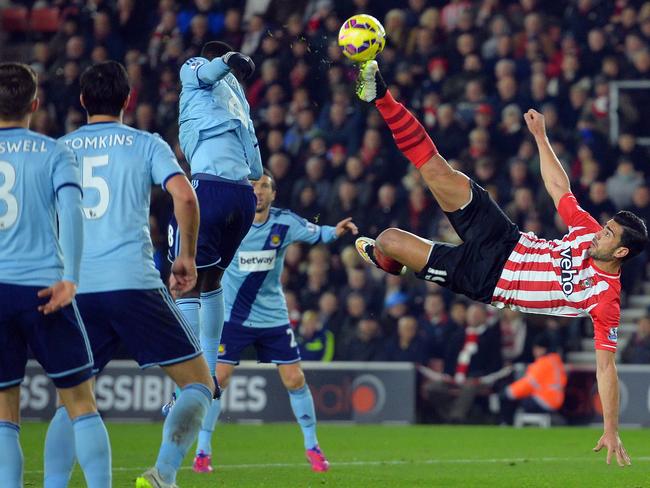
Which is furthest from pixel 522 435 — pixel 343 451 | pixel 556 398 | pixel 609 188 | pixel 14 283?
pixel 14 283

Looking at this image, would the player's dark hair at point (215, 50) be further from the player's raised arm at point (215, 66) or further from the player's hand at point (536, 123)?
the player's hand at point (536, 123)

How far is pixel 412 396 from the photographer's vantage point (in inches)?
637

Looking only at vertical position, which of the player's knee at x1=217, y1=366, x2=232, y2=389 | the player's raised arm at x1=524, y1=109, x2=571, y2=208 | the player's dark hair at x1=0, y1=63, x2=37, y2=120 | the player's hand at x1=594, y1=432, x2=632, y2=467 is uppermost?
the player's dark hair at x1=0, y1=63, x2=37, y2=120

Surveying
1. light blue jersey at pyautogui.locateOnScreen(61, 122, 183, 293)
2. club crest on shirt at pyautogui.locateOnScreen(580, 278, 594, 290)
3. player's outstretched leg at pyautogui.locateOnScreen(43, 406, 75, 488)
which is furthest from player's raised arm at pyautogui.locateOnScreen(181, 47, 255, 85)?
club crest on shirt at pyautogui.locateOnScreen(580, 278, 594, 290)

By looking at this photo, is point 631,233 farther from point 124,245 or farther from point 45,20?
point 45,20

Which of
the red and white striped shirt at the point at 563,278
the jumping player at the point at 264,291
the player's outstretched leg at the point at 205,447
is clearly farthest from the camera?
the jumping player at the point at 264,291

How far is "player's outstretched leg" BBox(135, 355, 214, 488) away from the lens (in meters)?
6.65

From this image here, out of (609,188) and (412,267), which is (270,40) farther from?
(412,267)

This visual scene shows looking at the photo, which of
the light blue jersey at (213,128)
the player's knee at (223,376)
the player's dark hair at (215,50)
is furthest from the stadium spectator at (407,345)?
the player's dark hair at (215,50)

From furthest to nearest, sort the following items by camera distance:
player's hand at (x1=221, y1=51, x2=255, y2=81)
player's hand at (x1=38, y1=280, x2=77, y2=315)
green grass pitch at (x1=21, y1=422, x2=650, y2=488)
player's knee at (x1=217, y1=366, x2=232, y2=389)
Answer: player's knee at (x1=217, y1=366, x2=232, y2=389) < green grass pitch at (x1=21, y1=422, x2=650, y2=488) < player's hand at (x1=221, y1=51, x2=255, y2=81) < player's hand at (x1=38, y1=280, x2=77, y2=315)

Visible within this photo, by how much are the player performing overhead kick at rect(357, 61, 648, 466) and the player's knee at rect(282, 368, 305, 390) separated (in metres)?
2.34

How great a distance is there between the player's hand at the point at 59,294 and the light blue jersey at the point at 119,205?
0.53 metres

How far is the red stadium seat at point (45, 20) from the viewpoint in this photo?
21391 millimetres

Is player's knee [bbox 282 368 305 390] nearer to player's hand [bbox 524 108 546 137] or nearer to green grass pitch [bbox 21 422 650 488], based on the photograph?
green grass pitch [bbox 21 422 650 488]
